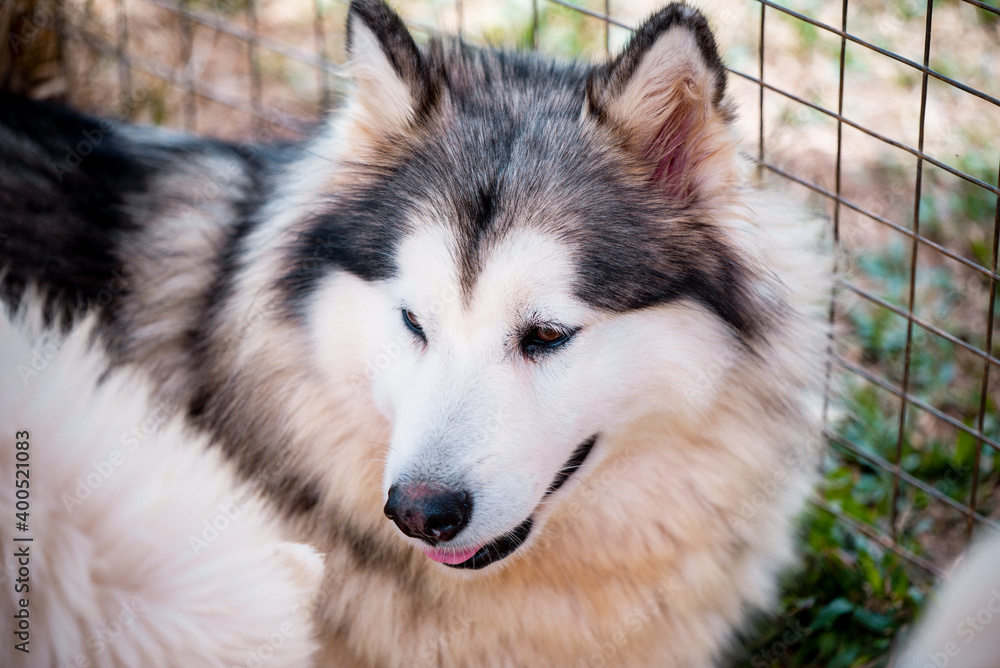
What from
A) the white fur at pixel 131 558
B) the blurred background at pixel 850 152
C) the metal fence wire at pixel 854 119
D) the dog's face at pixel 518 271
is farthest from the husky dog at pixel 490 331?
the metal fence wire at pixel 854 119

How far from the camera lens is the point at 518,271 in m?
1.62

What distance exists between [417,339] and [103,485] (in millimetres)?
616

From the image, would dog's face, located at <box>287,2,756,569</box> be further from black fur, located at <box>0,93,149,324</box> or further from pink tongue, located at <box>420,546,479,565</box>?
black fur, located at <box>0,93,149,324</box>

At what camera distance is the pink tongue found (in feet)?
5.37

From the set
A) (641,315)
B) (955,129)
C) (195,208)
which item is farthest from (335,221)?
(955,129)

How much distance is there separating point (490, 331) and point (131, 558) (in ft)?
2.39

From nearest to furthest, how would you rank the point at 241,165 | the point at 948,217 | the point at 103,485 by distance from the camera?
the point at 103,485 < the point at 241,165 < the point at 948,217

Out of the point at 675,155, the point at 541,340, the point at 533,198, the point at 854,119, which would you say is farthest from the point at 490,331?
the point at 854,119

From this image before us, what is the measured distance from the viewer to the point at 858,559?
2445 millimetres

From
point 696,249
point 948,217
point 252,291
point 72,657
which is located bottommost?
point 72,657

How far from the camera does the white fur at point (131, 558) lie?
142 cm

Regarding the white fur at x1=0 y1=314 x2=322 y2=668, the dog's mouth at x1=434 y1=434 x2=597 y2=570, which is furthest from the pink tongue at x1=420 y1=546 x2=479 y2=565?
the white fur at x1=0 y1=314 x2=322 y2=668

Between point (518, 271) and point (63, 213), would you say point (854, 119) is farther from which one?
point (63, 213)

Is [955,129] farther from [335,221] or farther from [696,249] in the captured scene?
[335,221]
